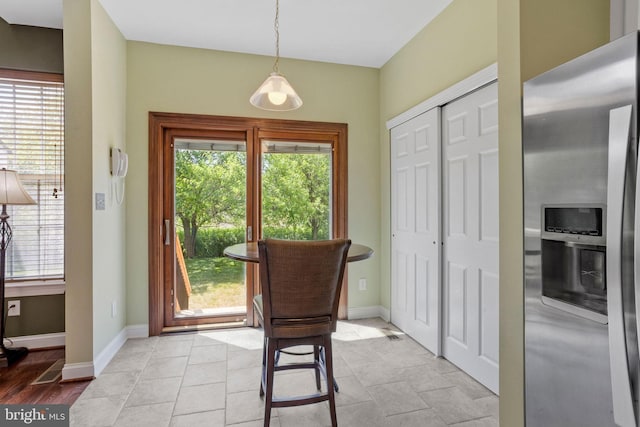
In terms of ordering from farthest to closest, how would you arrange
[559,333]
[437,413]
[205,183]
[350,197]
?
[350,197]
[205,183]
[437,413]
[559,333]

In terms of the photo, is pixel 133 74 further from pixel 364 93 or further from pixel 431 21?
pixel 431 21

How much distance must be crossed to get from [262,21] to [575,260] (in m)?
2.71

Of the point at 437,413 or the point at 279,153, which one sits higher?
the point at 279,153

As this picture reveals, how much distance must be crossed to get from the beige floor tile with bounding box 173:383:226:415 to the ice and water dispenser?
6.19 ft

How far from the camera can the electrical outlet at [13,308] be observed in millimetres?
2711

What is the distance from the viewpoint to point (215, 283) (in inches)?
133

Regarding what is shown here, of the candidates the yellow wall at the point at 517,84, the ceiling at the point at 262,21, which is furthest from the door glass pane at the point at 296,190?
the yellow wall at the point at 517,84

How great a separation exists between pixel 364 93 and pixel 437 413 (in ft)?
9.79

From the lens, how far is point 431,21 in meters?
2.69

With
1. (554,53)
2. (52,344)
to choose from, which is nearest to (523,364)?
(554,53)

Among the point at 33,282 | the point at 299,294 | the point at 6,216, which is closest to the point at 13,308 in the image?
the point at 33,282

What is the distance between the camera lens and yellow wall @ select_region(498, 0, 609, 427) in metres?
1.30

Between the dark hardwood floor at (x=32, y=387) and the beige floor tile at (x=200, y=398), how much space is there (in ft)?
2.24

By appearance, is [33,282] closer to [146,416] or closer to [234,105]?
[146,416]
